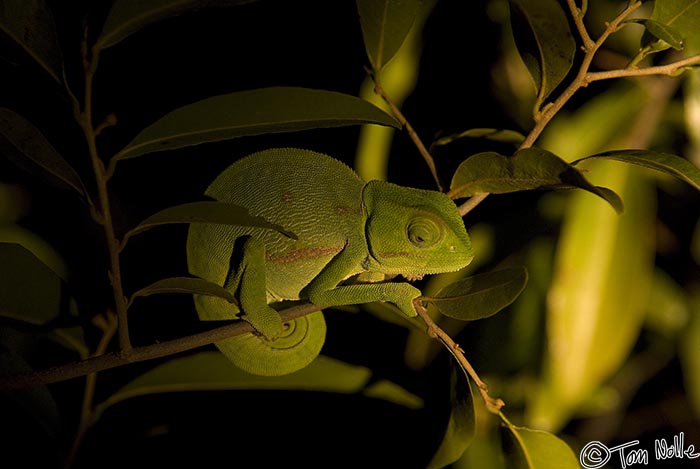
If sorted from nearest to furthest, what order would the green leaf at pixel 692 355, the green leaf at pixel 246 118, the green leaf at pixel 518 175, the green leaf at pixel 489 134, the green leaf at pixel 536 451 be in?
the green leaf at pixel 518 175
the green leaf at pixel 246 118
the green leaf at pixel 536 451
the green leaf at pixel 489 134
the green leaf at pixel 692 355

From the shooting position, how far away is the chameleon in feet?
3.54

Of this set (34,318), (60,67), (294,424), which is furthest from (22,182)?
(294,424)

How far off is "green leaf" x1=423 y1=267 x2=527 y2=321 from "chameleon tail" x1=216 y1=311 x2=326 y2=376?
0.32 meters

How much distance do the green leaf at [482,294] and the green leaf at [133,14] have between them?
0.56 meters

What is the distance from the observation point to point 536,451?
1.04 m

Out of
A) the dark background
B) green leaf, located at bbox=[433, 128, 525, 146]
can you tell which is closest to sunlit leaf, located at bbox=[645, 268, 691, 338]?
the dark background

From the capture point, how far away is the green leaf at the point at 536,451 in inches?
40.2

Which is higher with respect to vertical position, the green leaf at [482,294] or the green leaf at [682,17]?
the green leaf at [682,17]

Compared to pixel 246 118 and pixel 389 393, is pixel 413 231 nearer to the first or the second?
pixel 246 118

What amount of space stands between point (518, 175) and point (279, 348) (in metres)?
0.59

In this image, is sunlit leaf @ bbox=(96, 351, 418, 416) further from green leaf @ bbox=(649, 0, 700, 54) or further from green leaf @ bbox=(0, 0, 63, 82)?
green leaf @ bbox=(649, 0, 700, 54)

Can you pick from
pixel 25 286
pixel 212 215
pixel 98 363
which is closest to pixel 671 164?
pixel 212 215

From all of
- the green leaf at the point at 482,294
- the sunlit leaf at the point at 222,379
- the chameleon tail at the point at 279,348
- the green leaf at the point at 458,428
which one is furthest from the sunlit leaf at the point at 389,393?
the green leaf at the point at 482,294

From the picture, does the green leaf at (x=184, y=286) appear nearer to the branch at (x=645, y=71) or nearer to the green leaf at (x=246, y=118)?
the green leaf at (x=246, y=118)
